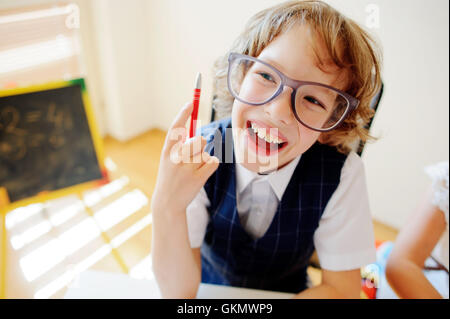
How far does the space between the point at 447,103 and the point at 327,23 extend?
45.3 inches

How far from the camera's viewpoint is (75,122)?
122 cm

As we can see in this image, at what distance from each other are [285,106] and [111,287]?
0.60 metres

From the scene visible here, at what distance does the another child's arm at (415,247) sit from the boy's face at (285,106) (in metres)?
0.55

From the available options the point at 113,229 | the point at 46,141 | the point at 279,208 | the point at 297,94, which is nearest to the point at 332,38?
the point at 297,94

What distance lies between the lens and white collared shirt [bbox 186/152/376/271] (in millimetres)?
725

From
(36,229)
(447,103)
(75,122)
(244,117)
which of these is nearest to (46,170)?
(75,122)

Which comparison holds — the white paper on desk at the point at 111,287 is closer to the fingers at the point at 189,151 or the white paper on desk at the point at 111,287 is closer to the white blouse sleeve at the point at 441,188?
the fingers at the point at 189,151

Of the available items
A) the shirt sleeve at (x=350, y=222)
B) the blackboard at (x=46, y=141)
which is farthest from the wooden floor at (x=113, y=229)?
the shirt sleeve at (x=350, y=222)

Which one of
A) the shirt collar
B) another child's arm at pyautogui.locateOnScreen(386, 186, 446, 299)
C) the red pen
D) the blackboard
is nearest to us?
the red pen

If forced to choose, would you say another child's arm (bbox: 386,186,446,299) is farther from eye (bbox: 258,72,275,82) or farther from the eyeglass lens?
eye (bbox: 258,72,275,82)

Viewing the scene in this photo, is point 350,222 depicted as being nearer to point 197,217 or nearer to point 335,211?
point 335,211

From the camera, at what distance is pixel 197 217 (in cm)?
74

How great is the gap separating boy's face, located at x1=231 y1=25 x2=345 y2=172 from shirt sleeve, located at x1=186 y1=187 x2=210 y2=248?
179mm

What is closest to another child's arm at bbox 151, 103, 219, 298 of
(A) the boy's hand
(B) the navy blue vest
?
(A) the boy's hand
